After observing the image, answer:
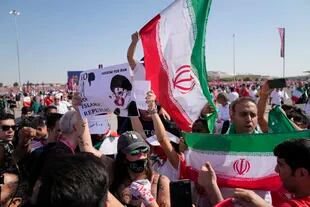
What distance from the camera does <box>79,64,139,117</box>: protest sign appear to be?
4.04 metres

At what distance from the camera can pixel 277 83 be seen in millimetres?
3324

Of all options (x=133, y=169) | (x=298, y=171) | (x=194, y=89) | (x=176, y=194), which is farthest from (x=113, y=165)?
(x=298, y=171)

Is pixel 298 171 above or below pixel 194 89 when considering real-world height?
below

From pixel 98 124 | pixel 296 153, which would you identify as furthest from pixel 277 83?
pixel 98 124

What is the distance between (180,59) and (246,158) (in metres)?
1.24

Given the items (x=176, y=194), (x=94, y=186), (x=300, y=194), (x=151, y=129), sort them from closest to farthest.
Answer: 1. (x=94, y=186)
2. (x=176, y=194)
3. (x=300, y=194)
4. (x=151, y=129)

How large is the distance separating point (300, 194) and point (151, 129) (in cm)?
241

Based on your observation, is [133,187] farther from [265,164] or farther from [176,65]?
[176,65]

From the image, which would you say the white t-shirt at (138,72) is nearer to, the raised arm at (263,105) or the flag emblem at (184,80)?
the flag emblem at (184,80)

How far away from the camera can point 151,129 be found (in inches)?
173

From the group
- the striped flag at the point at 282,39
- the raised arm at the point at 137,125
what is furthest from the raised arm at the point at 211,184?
the striped flag at the point at 282,39

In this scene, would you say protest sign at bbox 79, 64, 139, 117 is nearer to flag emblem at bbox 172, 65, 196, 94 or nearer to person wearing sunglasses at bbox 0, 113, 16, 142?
flag emblem at bbox 172, 65, 196, 94

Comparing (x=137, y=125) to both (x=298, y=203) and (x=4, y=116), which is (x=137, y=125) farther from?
(x=298, y=203)

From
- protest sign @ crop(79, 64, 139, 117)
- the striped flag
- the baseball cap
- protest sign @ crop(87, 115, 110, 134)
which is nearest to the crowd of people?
the baseball cap
